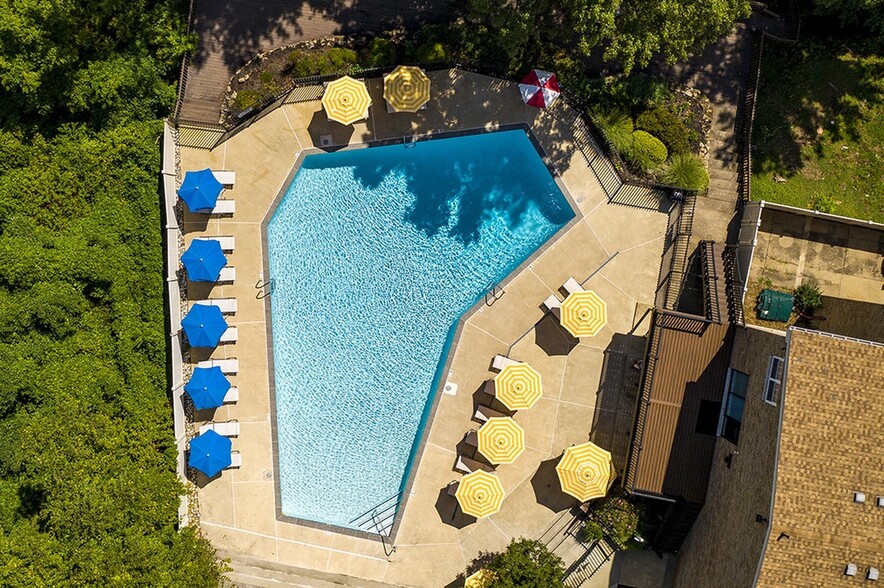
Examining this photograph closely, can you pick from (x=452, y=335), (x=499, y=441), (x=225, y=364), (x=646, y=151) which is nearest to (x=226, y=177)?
Answer: (x=225, y=364)

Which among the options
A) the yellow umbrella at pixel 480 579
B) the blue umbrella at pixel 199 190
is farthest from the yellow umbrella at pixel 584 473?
the blue umbrella at pixel 199 190

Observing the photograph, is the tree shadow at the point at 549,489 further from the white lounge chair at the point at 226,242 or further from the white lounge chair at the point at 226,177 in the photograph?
the white lounge chair at the point at 226,177

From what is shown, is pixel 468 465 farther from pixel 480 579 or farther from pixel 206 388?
pixel 206 388

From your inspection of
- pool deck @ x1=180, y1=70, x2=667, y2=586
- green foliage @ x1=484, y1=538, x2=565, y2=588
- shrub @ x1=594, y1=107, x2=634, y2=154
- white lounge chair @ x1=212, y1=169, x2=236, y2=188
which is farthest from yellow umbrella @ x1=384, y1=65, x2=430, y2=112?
green foliage @ x1=484, y1=538, x2=565, y2=588

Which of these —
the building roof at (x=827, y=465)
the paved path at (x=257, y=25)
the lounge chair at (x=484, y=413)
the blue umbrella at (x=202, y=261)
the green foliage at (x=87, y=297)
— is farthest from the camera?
the paved path at (x=257, y=25)

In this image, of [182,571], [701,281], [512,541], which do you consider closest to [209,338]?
[182,571]

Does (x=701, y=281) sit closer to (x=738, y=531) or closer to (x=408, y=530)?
(x=738, y=531)
